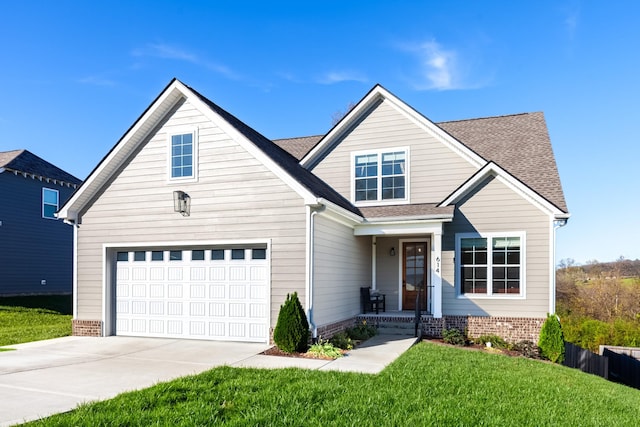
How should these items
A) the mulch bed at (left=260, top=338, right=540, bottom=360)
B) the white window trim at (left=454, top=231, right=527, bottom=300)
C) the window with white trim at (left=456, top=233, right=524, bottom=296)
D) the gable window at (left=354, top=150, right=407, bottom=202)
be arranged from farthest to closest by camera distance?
the gable window at (left=354, top=150, right=407, bottom=202), the window with white trim at (left=456, top=233, right=524, bottom=296), the white window trim at (left=454, top=231, right=527, bottom=300), the mulch bed at (left=260, top=338, right=540, bottom=360)

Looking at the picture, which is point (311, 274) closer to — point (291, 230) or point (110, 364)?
point (291, 230)

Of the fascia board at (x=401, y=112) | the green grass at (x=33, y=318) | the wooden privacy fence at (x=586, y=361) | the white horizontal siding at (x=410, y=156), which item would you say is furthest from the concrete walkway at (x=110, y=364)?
the fascia board at (x=401, y=112)

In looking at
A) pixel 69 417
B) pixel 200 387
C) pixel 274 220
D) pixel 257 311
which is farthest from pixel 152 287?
pixel 69 417

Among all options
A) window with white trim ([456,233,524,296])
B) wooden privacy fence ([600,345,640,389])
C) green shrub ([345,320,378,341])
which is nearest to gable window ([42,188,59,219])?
green shrub ([345,320,378,341])

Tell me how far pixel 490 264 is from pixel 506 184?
2.30 m

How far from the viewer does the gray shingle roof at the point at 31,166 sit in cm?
1998

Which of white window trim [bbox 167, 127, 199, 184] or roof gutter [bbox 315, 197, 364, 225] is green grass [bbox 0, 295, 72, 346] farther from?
roof gutter [bbox 315, 197, 364, 225]

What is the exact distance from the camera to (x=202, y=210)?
11305 millimetres

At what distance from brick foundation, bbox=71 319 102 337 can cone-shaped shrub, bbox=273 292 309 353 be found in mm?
5372

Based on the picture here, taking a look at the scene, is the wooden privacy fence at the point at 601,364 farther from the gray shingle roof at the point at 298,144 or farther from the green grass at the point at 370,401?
the gray shingle roof at the point at 298,144

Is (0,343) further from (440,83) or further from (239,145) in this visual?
(440,83)

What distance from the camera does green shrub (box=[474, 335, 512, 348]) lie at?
39.2 ft

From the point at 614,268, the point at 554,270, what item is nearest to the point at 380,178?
the point at 554,270

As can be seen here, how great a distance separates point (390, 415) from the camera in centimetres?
530
